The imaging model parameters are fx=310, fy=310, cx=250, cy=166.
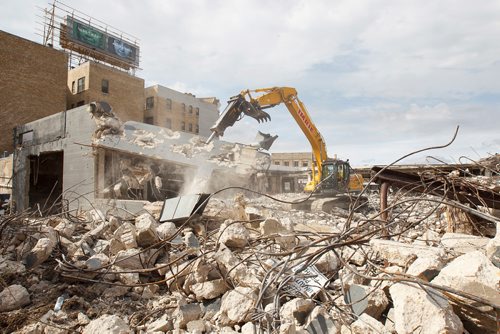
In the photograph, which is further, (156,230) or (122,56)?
(122,56)

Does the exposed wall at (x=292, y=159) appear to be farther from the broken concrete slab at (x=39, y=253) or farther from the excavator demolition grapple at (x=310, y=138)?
the broken concrete slab at (x=39, y=253)

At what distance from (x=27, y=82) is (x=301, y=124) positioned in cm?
2510

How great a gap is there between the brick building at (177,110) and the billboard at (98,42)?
15.9 feet

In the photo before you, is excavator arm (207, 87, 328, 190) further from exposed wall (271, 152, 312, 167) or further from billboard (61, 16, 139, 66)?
exposed wall (271, 152, 312, 167)

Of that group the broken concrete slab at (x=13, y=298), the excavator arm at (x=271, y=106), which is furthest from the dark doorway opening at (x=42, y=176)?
the broken concrete slab at (x=13, y=298)

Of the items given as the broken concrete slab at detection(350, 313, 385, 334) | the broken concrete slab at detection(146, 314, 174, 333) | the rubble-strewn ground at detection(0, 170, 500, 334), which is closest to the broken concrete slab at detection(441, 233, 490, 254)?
the rubble-strewn ground at detection(0, 170, 500, 334)

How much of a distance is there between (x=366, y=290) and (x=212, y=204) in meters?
4.90

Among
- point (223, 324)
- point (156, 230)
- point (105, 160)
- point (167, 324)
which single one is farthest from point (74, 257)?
point (105, 160)

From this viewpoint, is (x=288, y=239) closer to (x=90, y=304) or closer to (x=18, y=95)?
(x=90, y=304)

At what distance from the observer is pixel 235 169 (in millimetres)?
13188

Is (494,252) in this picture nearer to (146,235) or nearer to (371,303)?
(371,303)

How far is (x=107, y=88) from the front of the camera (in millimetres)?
32844

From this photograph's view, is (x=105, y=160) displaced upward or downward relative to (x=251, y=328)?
upward

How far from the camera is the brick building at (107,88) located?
31.5 metres
